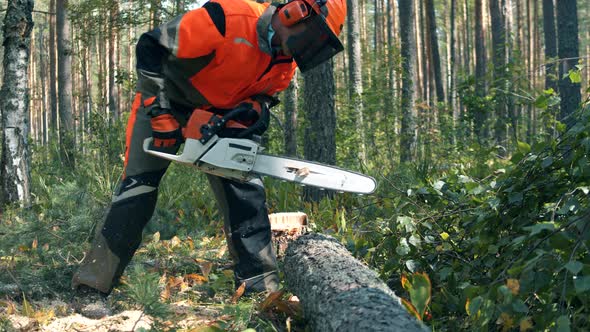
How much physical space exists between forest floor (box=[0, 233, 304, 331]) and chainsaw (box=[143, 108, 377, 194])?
62 cm

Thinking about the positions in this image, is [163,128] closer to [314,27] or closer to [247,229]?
[247,229]

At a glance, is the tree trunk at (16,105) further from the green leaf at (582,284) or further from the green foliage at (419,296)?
the green leaf at (582,284)

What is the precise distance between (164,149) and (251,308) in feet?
3.39

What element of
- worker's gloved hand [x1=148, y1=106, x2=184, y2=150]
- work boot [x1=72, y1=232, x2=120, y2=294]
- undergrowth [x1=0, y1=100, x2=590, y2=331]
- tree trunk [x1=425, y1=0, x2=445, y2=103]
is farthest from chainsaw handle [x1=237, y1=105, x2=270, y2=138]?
tree trunk [x1=425, y1=0, x2=445, y2=103]

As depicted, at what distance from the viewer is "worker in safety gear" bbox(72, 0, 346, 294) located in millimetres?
3217

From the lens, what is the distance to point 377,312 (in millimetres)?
2312

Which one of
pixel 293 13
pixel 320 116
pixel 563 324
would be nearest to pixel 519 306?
pixel 563 324

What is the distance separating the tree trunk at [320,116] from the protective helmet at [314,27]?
305 cm

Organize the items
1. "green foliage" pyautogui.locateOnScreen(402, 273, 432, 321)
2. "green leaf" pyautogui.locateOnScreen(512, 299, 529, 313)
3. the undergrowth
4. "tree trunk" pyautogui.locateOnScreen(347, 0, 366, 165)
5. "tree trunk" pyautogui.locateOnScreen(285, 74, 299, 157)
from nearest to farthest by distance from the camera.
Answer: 1. "green leaf" pyautogui.locateOnScreen(512, 299, 529, 313)
2. the undergrowth
3. "green foliage" pyautogui.locateOnScreen(402, 273, 432, 321)
4. "tree trunk" pyautogui.locateOnScreen(285, 74, 299, 157)
5. "tree trunk" pyautogui.locateOnScreen(347, 0, 366, 165)

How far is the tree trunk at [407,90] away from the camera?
9.54 m

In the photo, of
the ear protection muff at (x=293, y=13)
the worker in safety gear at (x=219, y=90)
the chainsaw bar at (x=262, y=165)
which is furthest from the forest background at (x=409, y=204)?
the ear protection muff at (x=293, y=13)

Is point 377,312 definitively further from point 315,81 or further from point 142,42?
point 315,81

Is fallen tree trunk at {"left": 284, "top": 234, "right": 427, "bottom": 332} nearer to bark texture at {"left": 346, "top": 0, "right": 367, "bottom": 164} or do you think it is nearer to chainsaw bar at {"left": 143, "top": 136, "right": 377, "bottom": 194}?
chainsaw bar at {"left": 143, "top": 136, "right": 377, "bottom": 194}

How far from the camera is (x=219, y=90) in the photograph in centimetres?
341
